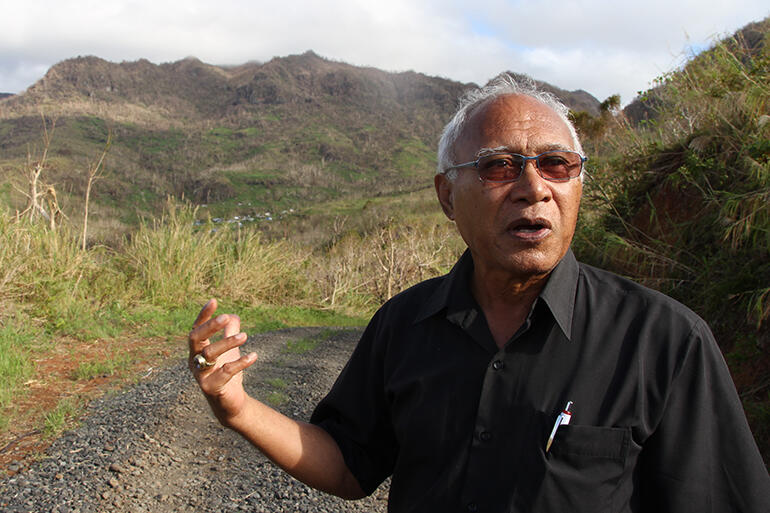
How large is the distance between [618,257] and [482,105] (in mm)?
4559

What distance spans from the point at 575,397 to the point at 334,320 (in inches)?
409

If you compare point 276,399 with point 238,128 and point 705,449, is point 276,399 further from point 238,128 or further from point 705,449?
point 238,128

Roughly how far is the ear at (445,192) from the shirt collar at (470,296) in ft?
0.51

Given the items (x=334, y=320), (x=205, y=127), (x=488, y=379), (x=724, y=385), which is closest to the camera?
(x=724, y=385)

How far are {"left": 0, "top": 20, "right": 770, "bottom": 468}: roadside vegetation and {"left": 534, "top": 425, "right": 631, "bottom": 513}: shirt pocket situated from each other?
282cm

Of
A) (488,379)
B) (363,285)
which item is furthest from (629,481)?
(363,285)

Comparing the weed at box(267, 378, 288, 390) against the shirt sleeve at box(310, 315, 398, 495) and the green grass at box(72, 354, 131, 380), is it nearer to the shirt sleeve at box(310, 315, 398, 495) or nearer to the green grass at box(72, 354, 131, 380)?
the green grass at box(72, 354, 131, 380)

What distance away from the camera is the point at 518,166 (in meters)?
1.56

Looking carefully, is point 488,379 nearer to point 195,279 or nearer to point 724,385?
point 724,385

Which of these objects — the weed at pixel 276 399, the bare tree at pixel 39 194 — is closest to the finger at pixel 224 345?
the weed at pixel 276 399

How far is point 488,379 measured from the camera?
1.38m

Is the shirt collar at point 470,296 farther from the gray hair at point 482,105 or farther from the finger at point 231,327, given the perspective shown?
the finger at point 231,327

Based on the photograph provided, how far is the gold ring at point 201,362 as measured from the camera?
4.36 feet

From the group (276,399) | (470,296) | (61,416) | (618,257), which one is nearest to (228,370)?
(470,296)
